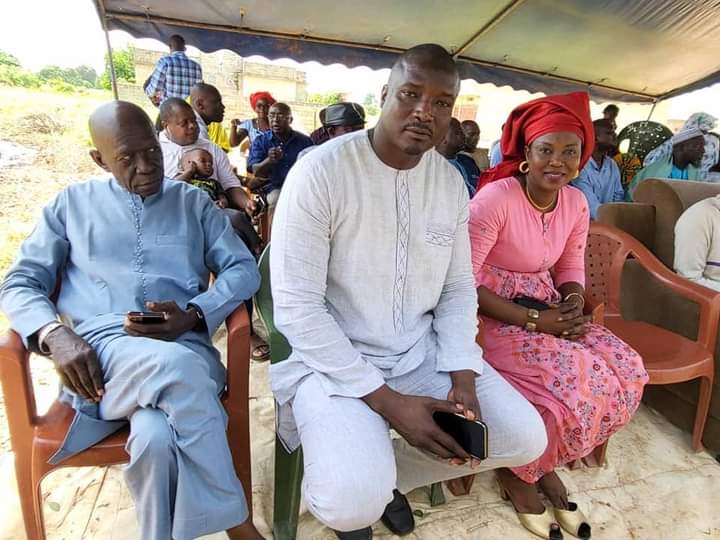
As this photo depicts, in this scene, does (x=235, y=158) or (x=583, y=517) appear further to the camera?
(x=235, y=158)

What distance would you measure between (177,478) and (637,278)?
2.66m

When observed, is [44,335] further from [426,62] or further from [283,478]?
[426,62]

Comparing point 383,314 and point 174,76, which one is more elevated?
point 174,76

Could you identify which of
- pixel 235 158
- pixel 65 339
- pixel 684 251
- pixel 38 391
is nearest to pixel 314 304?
pixel 65 339

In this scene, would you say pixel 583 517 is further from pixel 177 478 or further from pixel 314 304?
pixel 177 478

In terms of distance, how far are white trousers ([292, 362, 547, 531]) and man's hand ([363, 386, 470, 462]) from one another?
0.05 m

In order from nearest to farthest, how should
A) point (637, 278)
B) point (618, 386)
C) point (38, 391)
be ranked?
point (618, 386) < point (38, 391) < point (637, 278)

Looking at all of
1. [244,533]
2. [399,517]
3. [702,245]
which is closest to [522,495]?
[399,517]

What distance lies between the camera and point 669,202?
2.80 metres

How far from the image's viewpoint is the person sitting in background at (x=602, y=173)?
3.92 metres

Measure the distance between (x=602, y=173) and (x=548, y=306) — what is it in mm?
2890

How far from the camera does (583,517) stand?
1705 mm

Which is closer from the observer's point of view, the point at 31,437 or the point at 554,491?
the point at 31,437

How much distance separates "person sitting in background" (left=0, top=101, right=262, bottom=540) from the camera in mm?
1195
